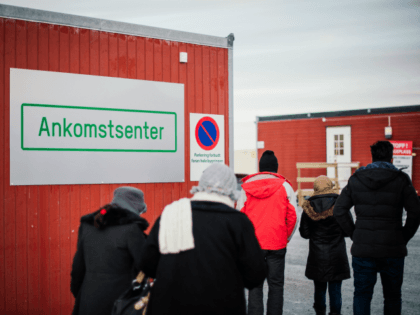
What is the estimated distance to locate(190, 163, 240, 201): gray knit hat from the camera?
235 centimetres

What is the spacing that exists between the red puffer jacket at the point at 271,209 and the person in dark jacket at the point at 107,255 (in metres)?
1.78

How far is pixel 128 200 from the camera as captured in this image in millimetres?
3014

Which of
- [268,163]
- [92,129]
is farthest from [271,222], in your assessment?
[92,129]

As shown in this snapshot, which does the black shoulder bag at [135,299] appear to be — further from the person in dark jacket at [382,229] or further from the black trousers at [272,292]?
the person in dark jacket at [382,229]

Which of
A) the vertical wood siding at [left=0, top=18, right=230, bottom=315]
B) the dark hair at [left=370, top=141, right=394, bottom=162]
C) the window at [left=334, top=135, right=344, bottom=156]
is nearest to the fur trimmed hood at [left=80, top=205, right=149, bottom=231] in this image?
the vertical wood siding at [left=0, top=18, right=230, bottom=315]

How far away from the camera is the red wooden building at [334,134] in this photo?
56.3ft

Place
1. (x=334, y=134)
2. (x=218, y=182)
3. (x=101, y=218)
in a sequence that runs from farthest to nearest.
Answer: (x=334, y=134), (x=101, y=218), (x=218, y=182)

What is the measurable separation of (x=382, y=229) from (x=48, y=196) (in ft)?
12.1

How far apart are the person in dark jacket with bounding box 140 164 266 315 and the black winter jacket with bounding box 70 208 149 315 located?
52 cm

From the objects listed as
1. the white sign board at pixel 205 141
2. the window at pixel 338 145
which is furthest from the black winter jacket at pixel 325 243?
the window at pixel 338 145

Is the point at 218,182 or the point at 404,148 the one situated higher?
the point at 404,148

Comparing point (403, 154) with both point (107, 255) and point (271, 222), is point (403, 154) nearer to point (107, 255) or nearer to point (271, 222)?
point (271, 222)

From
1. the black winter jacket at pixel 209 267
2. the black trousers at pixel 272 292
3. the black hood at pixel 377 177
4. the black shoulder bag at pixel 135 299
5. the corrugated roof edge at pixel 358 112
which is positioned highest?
the corrugated roof edge at pixel 358 112

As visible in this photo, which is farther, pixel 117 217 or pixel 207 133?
pixel 207 133
